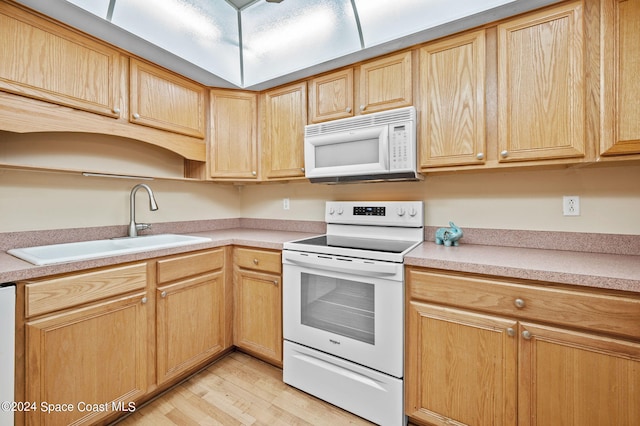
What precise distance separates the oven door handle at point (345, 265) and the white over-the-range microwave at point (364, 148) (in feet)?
1.91

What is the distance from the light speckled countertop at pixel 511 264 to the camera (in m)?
1.04

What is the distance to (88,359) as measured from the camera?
1.30 metres

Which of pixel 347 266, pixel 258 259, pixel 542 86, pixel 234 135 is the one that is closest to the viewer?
pixel 542 86

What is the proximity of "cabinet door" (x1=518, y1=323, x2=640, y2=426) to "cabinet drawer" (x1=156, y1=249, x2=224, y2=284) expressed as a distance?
5.65 ft

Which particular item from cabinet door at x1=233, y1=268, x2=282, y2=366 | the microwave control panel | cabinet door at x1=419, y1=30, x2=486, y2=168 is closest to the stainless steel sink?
cabinet door at x1=233, y1=268, x2=282, y2=366

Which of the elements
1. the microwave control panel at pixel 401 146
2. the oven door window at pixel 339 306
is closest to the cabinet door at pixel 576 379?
the oven door window at pixel 339 306

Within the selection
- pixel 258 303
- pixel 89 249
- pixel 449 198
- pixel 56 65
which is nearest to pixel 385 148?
pixel 449 198

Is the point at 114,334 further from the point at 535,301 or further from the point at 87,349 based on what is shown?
the point at 535,301

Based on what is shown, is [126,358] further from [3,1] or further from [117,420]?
[3,1]

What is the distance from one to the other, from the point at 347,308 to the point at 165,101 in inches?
71.9

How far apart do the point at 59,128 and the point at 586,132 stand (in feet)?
8.47

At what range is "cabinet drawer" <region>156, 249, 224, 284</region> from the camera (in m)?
1.60

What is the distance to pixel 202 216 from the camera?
2.53m

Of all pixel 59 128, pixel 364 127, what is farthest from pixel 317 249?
pixel 59 128
